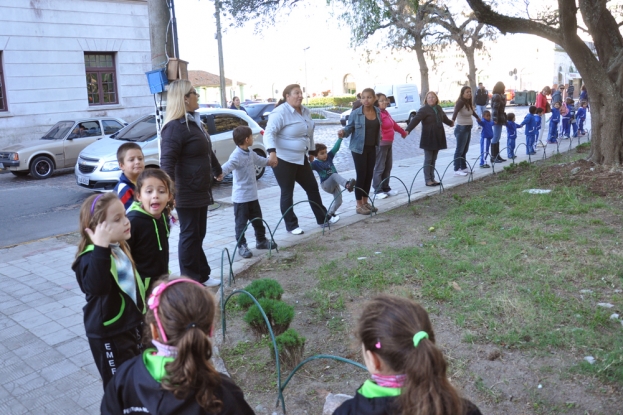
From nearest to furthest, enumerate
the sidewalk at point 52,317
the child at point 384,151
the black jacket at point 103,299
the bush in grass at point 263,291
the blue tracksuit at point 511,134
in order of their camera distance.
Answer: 1. the black jacket at point 103,299
2. the sidewalk at point 52,317
3. the bush in grass at point 263,291
4. the child at point 384,151
5. the blue tracksuit at point 511,134

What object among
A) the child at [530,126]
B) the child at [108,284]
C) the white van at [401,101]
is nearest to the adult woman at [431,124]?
the child at [530,126]

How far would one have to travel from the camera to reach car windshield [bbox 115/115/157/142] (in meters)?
11.9

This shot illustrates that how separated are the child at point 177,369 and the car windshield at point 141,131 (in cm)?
1030

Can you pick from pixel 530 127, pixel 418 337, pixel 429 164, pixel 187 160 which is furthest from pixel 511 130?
pixel 418 337

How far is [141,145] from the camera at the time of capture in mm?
11398

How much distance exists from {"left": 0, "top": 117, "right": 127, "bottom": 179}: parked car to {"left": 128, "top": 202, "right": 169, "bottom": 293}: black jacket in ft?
40.0

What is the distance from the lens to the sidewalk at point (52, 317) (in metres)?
3.83

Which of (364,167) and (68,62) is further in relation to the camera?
(68,62)

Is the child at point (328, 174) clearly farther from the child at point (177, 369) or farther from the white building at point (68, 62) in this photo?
the white building at point (68, 62)

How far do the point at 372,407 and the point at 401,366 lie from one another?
0.53 feet

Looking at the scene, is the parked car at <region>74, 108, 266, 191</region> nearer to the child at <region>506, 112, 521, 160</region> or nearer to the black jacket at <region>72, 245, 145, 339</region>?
the child at <region>506, 112, 521, 160</region>

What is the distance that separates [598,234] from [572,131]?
45.9ft

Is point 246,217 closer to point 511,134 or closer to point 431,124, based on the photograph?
point 431,124

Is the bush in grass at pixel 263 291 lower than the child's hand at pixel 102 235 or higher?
lower
